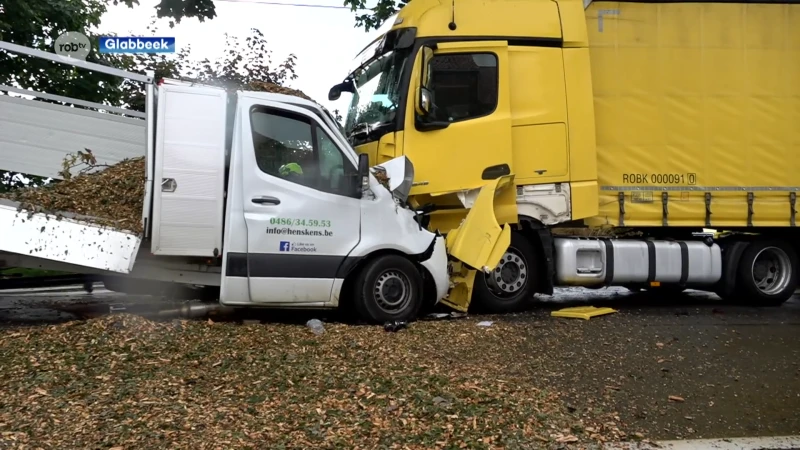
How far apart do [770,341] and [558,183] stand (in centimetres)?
276

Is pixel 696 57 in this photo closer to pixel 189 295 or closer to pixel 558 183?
pixel 558 183

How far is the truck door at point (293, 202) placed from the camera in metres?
5.99

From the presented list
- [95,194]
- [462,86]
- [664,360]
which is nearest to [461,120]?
[462,86]

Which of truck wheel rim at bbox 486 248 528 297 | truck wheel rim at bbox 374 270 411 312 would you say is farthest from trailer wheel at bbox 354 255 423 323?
truck wheel rim at bbox 486 248 528 297

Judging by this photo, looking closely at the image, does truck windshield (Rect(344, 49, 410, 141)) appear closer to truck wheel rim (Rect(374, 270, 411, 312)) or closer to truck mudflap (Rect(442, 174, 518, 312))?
truck mudflap (Rect(442, 174, 518, 312))

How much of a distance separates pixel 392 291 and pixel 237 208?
1.76m

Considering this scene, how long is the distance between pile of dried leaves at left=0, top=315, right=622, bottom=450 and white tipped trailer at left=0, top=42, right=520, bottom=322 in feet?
2.23

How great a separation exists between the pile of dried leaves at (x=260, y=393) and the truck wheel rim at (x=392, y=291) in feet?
2.93

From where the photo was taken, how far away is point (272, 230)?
602 cm

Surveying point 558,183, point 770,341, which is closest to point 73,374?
point 558,183

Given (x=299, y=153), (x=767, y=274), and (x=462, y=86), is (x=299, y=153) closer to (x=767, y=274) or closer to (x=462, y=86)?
(x=462, y=86)

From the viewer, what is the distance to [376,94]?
7668 mm

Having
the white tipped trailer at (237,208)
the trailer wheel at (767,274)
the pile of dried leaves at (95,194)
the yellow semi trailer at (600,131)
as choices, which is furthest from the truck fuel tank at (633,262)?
the pile of dried leaves at (95,194)

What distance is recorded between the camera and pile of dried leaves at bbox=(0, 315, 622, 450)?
11.8 ft
